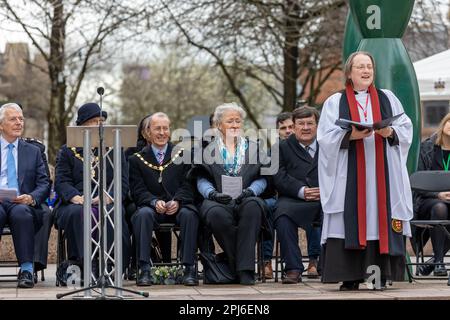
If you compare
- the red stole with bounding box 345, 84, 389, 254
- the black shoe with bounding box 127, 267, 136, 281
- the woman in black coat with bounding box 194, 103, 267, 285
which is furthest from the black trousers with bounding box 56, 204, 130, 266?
the red stole with bounding box 345, 84, 389, 254

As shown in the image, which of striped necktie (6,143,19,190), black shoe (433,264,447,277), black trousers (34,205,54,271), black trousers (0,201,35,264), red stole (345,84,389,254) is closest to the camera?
red stole (345,84,389,254)

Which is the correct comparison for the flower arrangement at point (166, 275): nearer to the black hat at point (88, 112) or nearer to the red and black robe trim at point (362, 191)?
the black hat at point (88, 112)

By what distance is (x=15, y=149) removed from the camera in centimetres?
1274

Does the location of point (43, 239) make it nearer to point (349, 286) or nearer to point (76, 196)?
point (76, 196)

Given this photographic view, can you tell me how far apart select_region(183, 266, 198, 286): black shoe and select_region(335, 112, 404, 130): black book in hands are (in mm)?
2233

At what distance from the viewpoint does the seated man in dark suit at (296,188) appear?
12531 mm

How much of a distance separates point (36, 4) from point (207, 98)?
3295cm

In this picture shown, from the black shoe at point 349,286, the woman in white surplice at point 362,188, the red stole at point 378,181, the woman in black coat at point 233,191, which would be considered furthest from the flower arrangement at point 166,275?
the red stole at point 378,181

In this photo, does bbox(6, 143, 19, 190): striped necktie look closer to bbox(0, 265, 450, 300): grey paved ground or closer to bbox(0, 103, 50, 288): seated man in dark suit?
bbox(0, 103, 50, 288): seated man in dark suit

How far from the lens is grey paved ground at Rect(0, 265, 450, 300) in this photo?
10633 mm

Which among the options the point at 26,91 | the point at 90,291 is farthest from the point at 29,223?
the point at 26,91

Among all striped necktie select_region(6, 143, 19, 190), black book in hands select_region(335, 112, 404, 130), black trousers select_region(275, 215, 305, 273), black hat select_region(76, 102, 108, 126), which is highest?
black hat select_region(76, 102, 108, 126)

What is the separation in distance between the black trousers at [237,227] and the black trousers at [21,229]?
5.74 feet

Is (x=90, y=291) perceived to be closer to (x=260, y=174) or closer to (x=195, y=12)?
(x=260, y=174)
